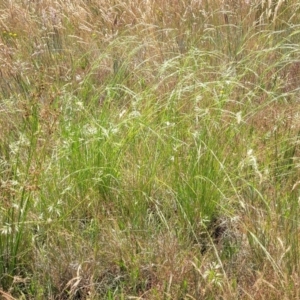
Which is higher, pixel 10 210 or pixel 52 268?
pixel 10 210

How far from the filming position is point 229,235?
259cm

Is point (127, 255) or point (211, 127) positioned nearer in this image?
point (127, 255)

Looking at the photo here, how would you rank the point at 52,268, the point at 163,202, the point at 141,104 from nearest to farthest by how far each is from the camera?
the point at 52,268
the point at 163,202
the point at 141,104

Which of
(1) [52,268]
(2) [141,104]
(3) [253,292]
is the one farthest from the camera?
(2) [141,104]

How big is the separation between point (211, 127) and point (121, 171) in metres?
0.41

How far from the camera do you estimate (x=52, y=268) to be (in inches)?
94.4

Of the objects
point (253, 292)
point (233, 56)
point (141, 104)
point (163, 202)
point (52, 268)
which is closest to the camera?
point (253, 292)

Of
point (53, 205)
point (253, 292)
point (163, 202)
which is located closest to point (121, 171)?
point (163, 202)

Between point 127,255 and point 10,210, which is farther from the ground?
point 10,210

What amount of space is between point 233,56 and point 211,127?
1.28 m

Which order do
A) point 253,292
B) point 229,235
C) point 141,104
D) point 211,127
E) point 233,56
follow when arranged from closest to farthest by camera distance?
point 253,292, point 229,235, point 211,127, point 141,104, point 233,56

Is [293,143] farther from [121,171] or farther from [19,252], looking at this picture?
[19,252]

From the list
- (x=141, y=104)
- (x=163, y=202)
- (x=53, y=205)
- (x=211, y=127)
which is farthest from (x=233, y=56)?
(x=53, y=205)

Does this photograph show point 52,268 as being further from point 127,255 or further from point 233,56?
point 233,56
